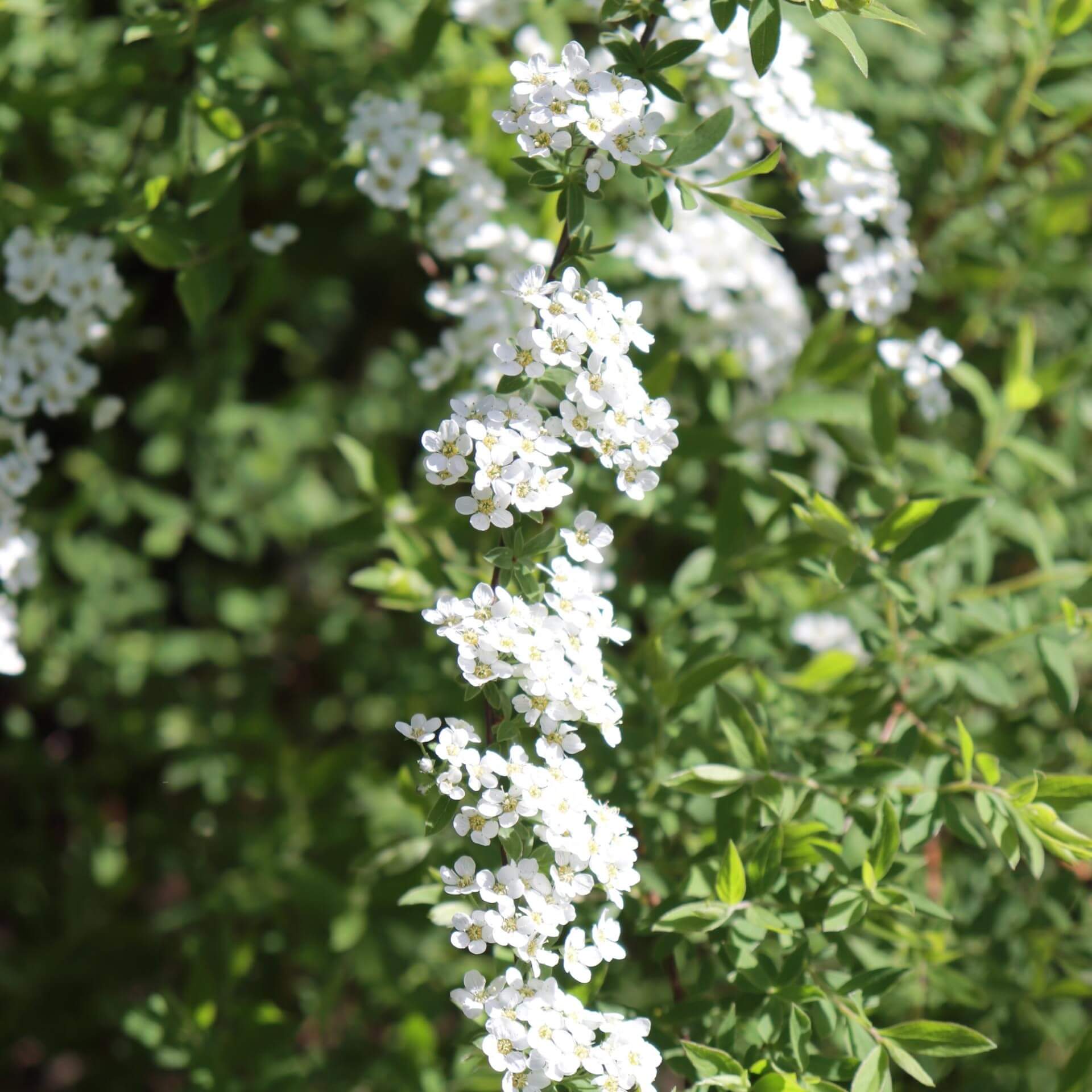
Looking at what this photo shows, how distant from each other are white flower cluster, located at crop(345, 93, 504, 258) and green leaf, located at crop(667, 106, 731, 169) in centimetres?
53

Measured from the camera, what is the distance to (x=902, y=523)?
1.76 metres

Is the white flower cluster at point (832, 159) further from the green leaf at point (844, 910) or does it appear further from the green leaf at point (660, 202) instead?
Result: the green leaf at point (844, 910)

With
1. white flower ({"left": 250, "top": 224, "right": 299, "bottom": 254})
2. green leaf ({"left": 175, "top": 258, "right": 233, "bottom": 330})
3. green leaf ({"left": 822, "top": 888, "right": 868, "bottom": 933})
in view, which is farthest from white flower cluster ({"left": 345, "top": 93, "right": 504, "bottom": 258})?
green leaf ({"left": 822, "top": 888, "right": 868, "bottom": 933})

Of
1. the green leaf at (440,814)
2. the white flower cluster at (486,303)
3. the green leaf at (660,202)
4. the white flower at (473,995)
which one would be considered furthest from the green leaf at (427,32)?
the white flower at (473,995)

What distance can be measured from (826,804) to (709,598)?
57 cm

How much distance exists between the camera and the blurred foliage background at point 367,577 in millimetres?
1919

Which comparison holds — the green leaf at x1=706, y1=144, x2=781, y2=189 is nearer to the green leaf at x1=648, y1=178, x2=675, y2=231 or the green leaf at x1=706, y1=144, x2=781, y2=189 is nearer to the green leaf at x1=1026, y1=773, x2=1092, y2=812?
the green leaf at x1=648, y1=178, x2=675, y2=231

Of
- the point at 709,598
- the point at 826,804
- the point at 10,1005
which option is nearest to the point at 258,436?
the point at 709,598

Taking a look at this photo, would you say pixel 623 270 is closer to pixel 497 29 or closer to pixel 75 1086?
pixel 497 29

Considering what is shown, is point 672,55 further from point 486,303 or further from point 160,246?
point 160,246

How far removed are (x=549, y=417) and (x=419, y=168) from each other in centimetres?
77

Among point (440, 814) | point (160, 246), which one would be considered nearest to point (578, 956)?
point (440, 814)

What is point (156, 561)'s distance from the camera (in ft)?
9.71

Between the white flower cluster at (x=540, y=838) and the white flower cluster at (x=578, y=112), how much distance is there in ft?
1.89
